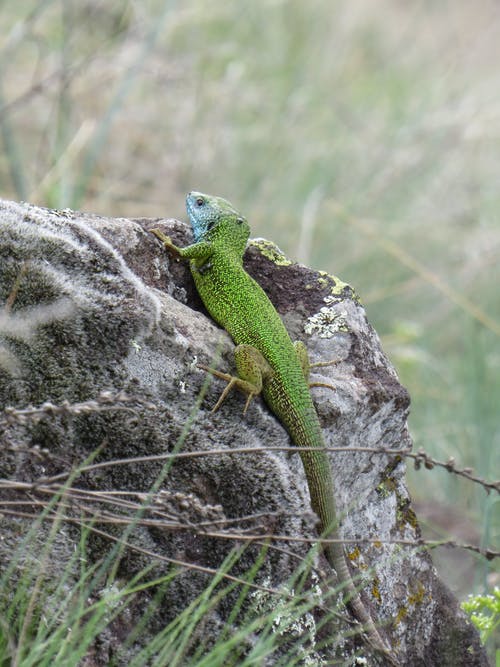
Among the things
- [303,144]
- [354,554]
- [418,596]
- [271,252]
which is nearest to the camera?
[354,554]

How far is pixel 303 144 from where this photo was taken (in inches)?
340

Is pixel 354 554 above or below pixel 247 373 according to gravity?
below

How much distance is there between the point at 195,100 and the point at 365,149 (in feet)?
6.02

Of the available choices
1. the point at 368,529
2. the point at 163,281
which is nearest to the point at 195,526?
the point at 368,529

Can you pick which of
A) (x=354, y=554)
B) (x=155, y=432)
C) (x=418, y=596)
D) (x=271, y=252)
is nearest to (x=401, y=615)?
(x=418, y=596)

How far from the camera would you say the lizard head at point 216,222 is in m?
3.79

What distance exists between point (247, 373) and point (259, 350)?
225 millimetres

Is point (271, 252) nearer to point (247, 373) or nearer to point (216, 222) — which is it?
point (216, 222)

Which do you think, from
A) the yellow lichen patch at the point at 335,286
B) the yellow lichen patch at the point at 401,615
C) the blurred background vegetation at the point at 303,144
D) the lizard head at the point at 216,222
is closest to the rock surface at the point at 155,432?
the yellow lichen patch at the point at 401,615

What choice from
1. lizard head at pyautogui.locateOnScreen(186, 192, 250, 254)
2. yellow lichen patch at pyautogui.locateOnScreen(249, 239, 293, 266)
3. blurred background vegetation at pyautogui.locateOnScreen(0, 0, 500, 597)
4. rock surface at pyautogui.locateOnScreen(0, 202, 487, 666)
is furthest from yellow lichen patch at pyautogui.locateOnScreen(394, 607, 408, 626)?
blurred background vegetation at pyautogui.locateOnScreen(0, 0, 500, 597)

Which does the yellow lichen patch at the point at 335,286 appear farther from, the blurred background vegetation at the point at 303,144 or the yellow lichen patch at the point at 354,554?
the blurred background vegetation at the point at 303,144

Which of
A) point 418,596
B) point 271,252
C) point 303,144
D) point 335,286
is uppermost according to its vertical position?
point 303,144

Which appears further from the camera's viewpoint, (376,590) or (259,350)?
(259,350)

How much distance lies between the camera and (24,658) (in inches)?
87.5
